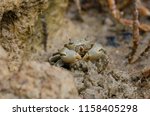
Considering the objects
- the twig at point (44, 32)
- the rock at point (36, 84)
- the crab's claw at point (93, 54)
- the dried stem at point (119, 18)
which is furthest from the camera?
the dried stem at point (119, 18)

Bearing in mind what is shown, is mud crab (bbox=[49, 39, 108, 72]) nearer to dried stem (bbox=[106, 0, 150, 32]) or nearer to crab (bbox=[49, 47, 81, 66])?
crab (bbox=[49, 47, 81, 66])

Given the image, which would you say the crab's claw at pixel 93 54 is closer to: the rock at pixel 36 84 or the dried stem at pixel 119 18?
the rock at pixel 36 84

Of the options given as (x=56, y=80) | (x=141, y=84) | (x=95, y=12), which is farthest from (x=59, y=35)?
(x=56, y=80)

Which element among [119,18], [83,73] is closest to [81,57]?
[83,73]

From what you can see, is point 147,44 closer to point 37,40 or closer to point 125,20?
point 125,20

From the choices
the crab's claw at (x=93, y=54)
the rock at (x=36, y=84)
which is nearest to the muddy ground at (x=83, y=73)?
the rock at (x=36, y=84)

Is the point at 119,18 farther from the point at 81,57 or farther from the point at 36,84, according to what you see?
the point at 36,84
